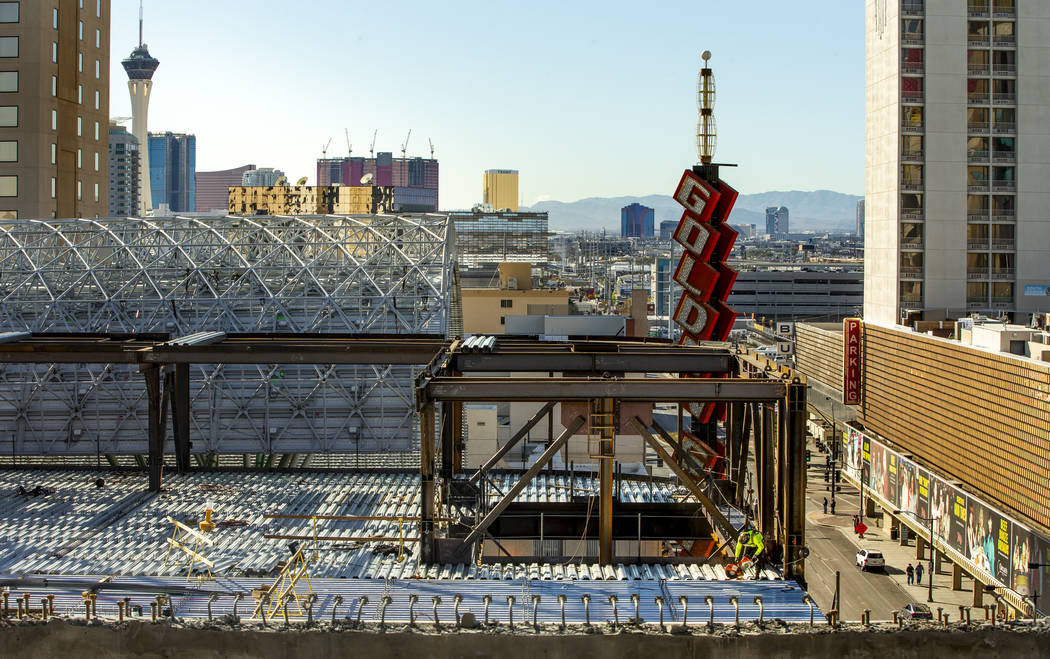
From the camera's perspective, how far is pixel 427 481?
2355 cm

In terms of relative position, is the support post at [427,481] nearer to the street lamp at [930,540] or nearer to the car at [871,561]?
the street lamp at [930,540]

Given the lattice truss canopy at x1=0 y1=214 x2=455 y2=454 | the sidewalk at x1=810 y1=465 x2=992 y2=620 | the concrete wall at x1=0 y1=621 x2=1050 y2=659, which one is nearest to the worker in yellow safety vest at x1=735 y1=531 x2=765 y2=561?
the concrete wall at x1=0 y1=621 x2=1050 y2=659

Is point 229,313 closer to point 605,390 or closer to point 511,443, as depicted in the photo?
point 511,443

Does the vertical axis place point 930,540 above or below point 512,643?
below

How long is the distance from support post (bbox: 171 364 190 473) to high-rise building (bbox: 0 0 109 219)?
122 ft

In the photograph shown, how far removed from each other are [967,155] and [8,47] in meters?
61.9

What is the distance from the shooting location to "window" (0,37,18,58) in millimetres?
67812

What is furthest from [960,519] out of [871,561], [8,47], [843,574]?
[8,47]

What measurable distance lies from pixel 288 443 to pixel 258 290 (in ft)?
29.9

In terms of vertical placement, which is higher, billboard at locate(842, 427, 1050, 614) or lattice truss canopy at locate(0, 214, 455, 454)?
lattice truss canopy at locate(0, 214, 455, 454)

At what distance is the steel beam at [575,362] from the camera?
28219mm

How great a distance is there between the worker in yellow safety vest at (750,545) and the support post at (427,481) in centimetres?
736

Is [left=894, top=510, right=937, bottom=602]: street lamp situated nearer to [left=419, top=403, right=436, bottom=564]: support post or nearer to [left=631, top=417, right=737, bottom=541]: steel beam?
[left=631, top=417, right=737, bottom=541]: steel beam

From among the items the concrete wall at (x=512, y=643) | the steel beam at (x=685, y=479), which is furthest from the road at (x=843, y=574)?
the concrete wall at (x=512, y=643)
